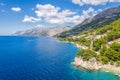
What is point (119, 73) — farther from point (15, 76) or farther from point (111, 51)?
point (15, 76)

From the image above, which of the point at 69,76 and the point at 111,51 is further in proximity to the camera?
the point at 111,51

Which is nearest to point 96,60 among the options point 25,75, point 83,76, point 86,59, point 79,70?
point 86,59

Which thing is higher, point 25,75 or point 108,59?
point 108,59

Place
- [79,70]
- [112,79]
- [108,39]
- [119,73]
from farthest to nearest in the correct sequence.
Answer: [108,39]
[79,70]
[119,73]
[112,79]

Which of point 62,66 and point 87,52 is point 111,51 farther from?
point 62,66

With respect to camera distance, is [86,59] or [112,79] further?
[86,59]

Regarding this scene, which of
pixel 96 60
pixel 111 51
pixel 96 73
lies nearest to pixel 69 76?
pixel 96 73

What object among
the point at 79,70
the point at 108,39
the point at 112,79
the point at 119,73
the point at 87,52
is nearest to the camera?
the point at 112,79

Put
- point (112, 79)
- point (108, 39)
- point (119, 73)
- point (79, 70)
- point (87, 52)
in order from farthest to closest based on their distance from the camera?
point (108, 39), point (87, 52), point (79, 70), point (119, 73), point (112, 79)

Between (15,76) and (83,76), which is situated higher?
(83,76)

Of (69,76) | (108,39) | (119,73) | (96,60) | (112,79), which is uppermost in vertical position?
(108,39)
